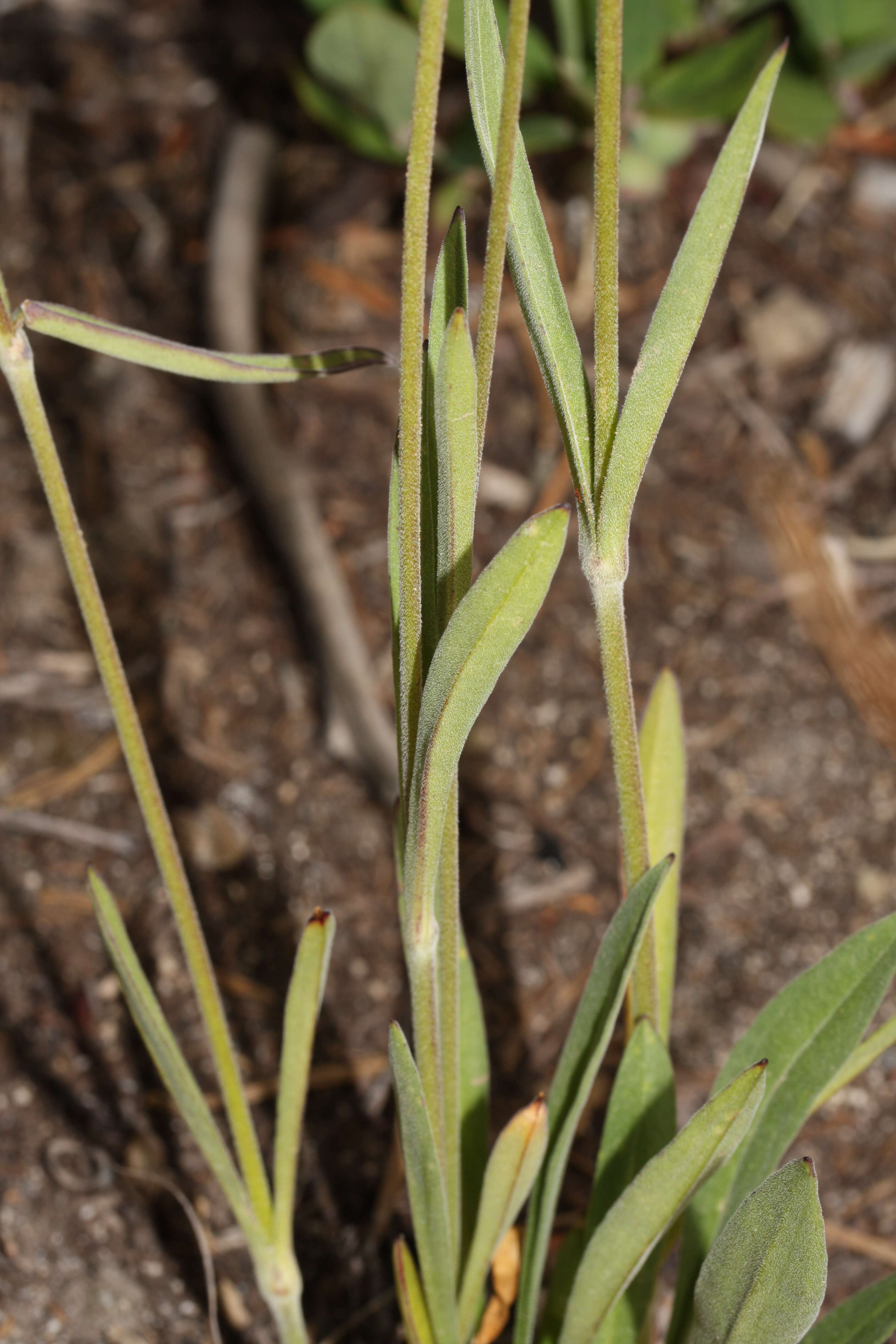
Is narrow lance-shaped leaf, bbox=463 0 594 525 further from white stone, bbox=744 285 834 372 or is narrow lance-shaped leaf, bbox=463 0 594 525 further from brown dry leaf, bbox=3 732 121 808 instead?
white stone, bbox=744 285 834 372

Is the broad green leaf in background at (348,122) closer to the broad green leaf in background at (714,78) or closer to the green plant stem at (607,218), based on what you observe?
the broad green leaf in background at (714,78)

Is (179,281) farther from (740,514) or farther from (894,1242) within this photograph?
(894,1242)

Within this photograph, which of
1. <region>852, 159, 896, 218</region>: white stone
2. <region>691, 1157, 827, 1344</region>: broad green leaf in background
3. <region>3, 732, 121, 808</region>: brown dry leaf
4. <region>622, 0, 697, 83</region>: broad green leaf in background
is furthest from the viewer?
<region>852, 159, 896, 218</region>: white stone

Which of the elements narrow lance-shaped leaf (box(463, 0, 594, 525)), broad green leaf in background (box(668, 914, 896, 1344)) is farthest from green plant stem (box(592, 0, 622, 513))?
broad green leaf in background (box(668, 914, 896, 1344))

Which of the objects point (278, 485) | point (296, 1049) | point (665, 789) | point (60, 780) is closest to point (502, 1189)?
point (296, 1049)

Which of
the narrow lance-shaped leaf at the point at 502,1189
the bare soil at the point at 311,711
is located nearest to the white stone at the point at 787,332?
the bare soil at the point at 311,711

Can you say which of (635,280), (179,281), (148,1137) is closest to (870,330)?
(635,280)
